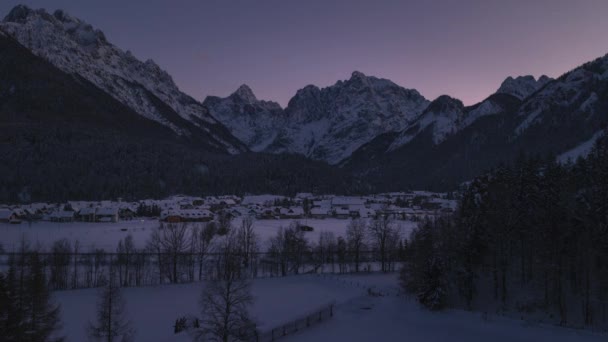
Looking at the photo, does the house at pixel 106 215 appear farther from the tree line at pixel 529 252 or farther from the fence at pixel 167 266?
the tree line at pixel 529 252

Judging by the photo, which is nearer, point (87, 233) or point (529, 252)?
point (529, 252)

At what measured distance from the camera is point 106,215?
12238cm

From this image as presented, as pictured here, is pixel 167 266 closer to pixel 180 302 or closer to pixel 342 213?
pixel 180 302

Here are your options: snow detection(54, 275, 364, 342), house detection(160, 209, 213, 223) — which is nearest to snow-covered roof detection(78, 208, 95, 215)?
house detection(160, 209, 213, 223)

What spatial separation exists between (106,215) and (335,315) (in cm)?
10065

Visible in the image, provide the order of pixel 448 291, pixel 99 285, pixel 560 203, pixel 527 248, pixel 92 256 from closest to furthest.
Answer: pixel 560 203 → pixel 448 291 → pixel 527 248 → pixel 99 285 → pixel 92 256

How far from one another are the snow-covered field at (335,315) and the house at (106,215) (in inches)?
2992

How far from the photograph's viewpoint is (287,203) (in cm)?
17475

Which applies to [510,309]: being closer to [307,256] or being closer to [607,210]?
[607,210]

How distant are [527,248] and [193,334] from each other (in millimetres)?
35906

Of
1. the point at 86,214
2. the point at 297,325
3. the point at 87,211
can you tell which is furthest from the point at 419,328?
the point at 87,211

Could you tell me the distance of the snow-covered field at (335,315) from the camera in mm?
33531

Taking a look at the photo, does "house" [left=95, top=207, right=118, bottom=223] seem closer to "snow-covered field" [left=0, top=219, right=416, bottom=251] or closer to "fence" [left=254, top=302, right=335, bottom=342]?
"snow-covered field" [left=0, top=219, right=416, bottom=251]

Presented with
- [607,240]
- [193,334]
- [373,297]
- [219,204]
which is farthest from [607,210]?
[219,204]
